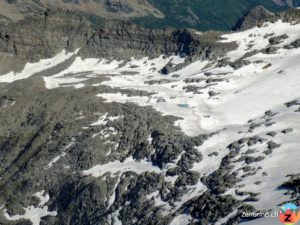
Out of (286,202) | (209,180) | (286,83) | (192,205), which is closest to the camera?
(286,202)

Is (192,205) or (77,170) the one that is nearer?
(192,205)

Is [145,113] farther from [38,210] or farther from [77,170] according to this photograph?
[38,210]

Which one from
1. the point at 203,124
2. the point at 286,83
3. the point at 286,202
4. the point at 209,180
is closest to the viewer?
the point at 286,202

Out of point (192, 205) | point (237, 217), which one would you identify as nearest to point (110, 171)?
point (192, 205)

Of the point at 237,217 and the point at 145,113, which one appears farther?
the point at 145,113

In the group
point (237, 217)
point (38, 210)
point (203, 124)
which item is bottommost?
point (38, 210)

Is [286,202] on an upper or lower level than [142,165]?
upper

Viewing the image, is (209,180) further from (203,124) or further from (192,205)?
(203,124)

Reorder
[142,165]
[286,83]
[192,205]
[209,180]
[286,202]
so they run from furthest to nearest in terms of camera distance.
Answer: [286,83] < [142,165] < [209,180] < [192,205] < [286,202]

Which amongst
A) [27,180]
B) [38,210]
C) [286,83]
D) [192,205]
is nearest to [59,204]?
[38,210]
